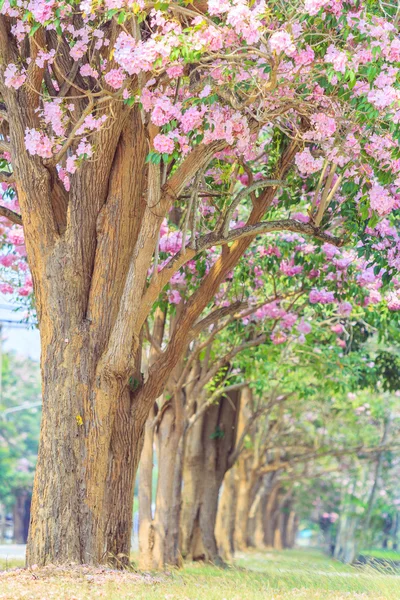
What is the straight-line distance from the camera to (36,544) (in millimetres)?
8672

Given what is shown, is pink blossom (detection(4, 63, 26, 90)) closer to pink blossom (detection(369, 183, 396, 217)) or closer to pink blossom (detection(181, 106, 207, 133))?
pink blossom (detection(181, 106, 207, 133))

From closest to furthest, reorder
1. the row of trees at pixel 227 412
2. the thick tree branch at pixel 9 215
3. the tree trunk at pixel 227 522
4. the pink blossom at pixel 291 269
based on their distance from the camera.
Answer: the thick tree branch at pixel 9 215
the pink blossom at pixel 291 269
the row of trees at pixel 227 412
the tree trunk at pixel 227 522

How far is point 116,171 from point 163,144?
1.48 meters

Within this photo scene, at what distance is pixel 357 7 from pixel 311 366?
33.6 feet

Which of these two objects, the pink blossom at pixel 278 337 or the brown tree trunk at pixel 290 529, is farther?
the brown tree trunk at pixel 290 529

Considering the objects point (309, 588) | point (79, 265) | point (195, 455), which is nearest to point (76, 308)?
point (79, 265)

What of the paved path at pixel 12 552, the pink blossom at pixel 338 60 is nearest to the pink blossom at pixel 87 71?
the pink blossom at pixel 338 60

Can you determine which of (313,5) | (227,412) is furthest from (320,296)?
A: (227,412)

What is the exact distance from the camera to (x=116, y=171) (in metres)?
9.48

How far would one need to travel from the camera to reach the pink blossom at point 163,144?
8078 millimetres

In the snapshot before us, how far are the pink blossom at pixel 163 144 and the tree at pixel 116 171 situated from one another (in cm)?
A: 1

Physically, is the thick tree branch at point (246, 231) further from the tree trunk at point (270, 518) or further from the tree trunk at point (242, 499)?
the tree trunk at point (270, 518)

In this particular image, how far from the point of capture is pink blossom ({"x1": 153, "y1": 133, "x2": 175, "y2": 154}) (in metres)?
8.08

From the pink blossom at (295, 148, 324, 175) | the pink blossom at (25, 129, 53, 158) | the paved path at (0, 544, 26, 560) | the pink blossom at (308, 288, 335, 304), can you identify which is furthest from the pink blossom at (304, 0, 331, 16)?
the paved path at (0, 544, 26, 560)
